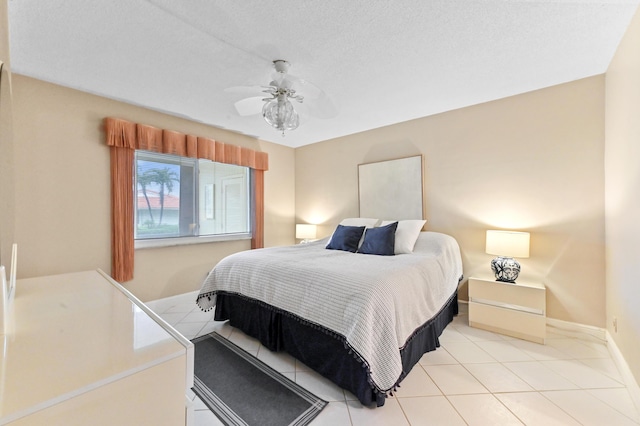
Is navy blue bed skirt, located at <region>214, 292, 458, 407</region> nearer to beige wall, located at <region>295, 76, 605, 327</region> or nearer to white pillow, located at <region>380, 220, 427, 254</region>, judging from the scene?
white pillow, located at <region>380, 220, 427, 254</region>

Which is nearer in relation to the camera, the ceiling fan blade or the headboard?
the ceiling fan blade

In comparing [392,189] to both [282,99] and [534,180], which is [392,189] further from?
[282,99]

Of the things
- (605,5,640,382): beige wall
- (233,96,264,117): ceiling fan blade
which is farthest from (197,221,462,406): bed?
(233,96,264,117): ceiling fan blade

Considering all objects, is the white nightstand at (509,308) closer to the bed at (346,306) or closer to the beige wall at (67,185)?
the bed at (346,306)

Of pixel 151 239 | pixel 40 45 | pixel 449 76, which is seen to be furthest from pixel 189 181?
pixel 449 76

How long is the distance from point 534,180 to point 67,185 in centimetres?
469

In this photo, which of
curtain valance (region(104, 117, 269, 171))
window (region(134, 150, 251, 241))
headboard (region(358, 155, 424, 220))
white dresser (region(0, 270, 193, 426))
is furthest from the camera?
headboard (region(358, 155, 424, 220))

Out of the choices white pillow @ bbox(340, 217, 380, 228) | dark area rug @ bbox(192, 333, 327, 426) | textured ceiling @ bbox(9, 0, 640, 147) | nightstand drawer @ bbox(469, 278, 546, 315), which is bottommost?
dark area rug @ bbox(192, 333, 327, 426)

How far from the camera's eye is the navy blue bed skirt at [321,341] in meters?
1.59

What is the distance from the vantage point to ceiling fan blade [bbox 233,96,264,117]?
2.40m

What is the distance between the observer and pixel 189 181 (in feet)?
11.6

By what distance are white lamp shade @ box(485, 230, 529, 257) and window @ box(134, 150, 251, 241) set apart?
3.32 metres

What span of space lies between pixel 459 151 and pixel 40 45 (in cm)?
398

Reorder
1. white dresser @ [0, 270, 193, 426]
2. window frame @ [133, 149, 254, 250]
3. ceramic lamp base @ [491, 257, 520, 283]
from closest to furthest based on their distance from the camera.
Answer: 1. white dresser @ [0, 270, 193, 426]
2. ceramic lamp base @ [491, 257, 520, 283]
3. window frame @ [133, 149, 254, 250]
